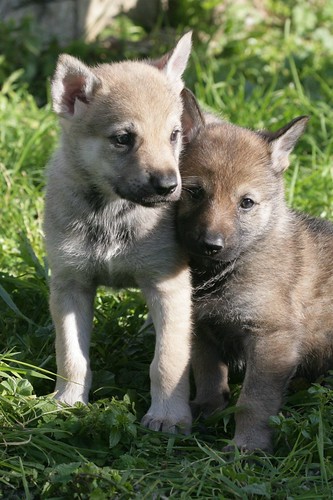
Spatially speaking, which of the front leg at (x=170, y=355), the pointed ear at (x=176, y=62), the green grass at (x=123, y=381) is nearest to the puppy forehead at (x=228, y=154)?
the pointed ear at (x=176, y=62)

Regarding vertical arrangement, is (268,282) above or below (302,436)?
above

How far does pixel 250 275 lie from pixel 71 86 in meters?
1.34

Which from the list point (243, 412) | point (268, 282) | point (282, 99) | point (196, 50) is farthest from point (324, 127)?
point (243, 412)

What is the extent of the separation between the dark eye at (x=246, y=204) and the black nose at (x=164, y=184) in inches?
20.2

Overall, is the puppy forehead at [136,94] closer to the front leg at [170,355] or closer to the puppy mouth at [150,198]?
the puppy mouth at [150,198]

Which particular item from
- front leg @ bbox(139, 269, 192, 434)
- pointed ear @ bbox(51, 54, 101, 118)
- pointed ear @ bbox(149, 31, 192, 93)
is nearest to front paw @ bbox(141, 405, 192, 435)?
front leg @ bbox(139, 269, 192, 434)

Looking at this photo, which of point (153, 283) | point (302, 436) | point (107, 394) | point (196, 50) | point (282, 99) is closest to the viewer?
point (302, 436)

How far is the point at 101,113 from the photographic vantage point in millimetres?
4410

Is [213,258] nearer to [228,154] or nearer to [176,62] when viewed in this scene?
[228,154]

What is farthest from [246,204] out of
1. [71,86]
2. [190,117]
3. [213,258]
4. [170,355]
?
[71,86]

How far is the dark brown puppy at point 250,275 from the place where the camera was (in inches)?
171

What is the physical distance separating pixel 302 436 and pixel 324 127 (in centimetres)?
387

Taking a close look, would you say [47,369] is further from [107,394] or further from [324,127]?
[324,127]

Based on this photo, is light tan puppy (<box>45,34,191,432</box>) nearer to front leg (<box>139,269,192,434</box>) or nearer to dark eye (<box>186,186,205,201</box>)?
front leg (<box>139,269,192,434</box>)
